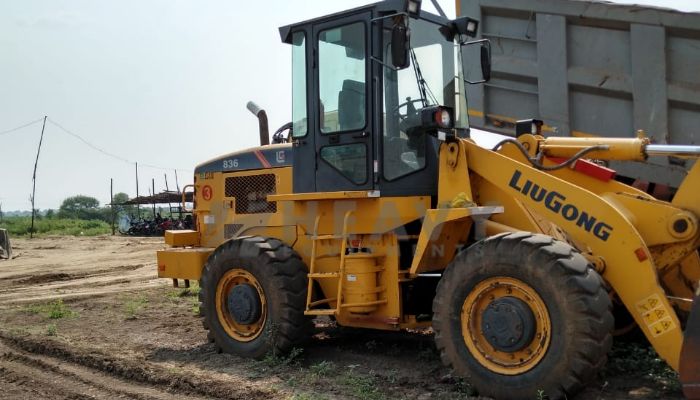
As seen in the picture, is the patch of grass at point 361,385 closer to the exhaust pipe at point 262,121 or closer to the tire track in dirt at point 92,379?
the tire track in dirt at point 92,379

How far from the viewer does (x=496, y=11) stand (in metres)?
7.26

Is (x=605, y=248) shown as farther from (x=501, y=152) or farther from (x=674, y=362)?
(x=501, y=152)

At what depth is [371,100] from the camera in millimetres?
5523

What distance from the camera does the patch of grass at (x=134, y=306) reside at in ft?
28.9

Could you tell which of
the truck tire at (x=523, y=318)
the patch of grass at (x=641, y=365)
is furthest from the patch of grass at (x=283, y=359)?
the patch of grass at (x=641, y=365)

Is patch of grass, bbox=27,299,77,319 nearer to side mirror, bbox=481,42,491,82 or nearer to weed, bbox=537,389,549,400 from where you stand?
side mirror, bbox=481,42,491,82

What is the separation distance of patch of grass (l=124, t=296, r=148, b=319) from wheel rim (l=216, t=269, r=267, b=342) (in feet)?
9.22

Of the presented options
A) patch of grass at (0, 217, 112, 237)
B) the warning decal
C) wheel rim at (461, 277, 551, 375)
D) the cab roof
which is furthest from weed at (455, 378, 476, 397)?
patch of grass at (0, 217, 112, 237)

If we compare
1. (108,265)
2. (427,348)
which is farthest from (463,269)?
(108,265)

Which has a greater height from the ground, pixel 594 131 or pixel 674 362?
pixel 594 131

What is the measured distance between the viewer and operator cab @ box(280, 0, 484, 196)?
218 inches

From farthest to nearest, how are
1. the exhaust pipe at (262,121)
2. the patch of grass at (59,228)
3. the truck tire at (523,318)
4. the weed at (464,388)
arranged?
1. the patch of grass at (59,228)
2. the exhaust pipe at (262,121)
3. the weed at (464,388)
4. the truck tire at (523,318)

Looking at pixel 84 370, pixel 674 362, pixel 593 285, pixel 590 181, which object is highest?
pixel 590 181

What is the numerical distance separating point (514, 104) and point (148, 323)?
16.3 ft
